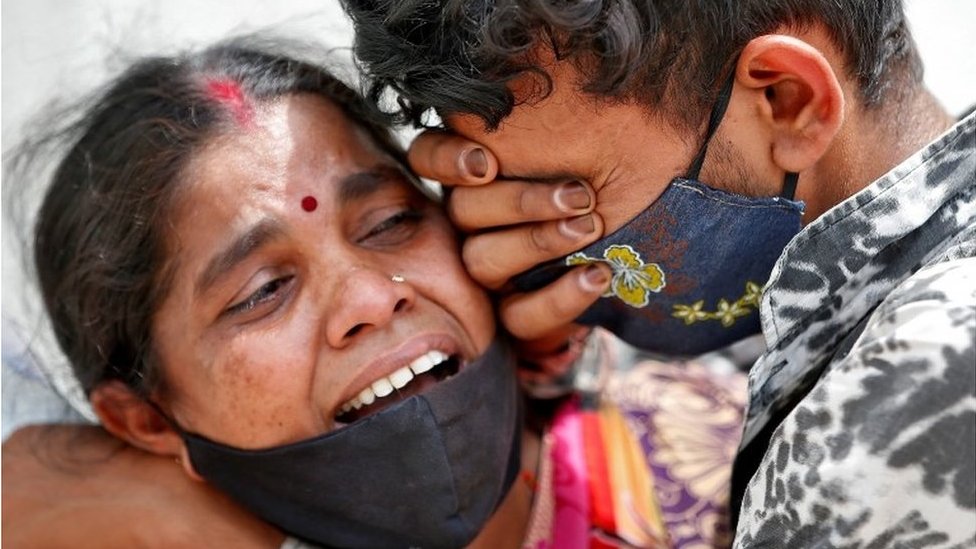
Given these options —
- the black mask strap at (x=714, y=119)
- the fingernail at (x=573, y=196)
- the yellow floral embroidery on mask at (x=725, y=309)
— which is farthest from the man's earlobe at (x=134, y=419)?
the black mask strap at (x=714, y=119)

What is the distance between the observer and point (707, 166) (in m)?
2.10

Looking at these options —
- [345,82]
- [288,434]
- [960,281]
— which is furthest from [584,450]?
[960,281]

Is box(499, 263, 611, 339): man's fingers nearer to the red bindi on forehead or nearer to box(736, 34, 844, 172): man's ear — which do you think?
box(736, 34, 844, 172): man's ear

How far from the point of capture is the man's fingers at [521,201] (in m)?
2.16

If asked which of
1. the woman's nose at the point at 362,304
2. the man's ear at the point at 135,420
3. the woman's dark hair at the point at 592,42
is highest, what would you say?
the woman's dark hair at the point at 592,42

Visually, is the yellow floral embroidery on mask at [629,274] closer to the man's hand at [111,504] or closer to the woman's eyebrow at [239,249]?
the woman's eyebrow at [239,249]

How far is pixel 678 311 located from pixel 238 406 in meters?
0.92

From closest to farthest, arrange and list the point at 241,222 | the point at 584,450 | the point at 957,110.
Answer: the point at 241,222 → the point at 584,450 → the point at 957,110

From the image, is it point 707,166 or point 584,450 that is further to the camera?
point 584,450

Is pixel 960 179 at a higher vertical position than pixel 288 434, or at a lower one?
higher

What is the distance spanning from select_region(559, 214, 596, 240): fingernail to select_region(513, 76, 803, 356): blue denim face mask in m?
0.04

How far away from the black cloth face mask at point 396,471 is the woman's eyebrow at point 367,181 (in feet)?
1.37

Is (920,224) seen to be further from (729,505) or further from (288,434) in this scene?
(288,434)

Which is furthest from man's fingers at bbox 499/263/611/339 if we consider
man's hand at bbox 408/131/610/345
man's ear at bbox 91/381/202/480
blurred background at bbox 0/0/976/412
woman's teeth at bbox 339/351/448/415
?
blurred background at bbox 0/0/976/412
